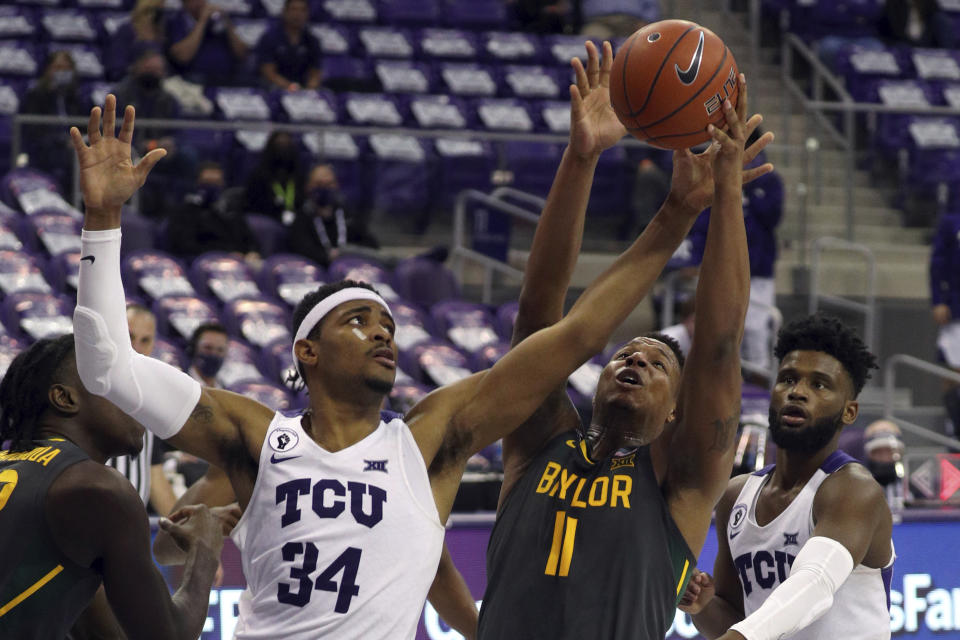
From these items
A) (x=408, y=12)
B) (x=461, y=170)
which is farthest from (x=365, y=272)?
(x=408, y=12)

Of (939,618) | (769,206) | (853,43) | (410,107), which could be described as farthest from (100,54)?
(939,618)

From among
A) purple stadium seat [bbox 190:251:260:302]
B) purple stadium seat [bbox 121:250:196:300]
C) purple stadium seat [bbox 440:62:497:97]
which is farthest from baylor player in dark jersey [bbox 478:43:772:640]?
purple stadium seat [bbox 440:62:497:97]

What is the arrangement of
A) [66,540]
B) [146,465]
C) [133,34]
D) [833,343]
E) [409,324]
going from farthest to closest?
[133,34] → [409,324] → [146,465] → [833,343] → [66,540]

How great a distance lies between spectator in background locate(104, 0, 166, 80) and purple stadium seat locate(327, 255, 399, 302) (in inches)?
117

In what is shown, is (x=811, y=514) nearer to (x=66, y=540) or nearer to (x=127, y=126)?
(x=66, y=540)

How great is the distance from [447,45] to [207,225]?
435 cm

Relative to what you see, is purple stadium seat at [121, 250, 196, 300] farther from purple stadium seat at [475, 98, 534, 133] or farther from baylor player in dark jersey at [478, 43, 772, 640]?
baylor player in dark jersey at [478, 43, 772, 640]

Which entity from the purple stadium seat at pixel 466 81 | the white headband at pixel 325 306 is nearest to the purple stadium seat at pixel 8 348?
the white headband at pixel 325 306

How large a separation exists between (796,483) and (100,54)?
10065mm

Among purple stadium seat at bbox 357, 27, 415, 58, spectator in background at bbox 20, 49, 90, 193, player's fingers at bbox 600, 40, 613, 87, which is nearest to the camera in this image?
player's fingers at bbox 600, 40, 613, 87

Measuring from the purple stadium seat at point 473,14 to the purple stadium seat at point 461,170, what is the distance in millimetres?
2885

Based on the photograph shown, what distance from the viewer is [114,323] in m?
3.64

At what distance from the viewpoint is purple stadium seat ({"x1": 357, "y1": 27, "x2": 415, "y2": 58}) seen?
14.1 meters

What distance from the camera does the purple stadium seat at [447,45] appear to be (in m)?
14.3
